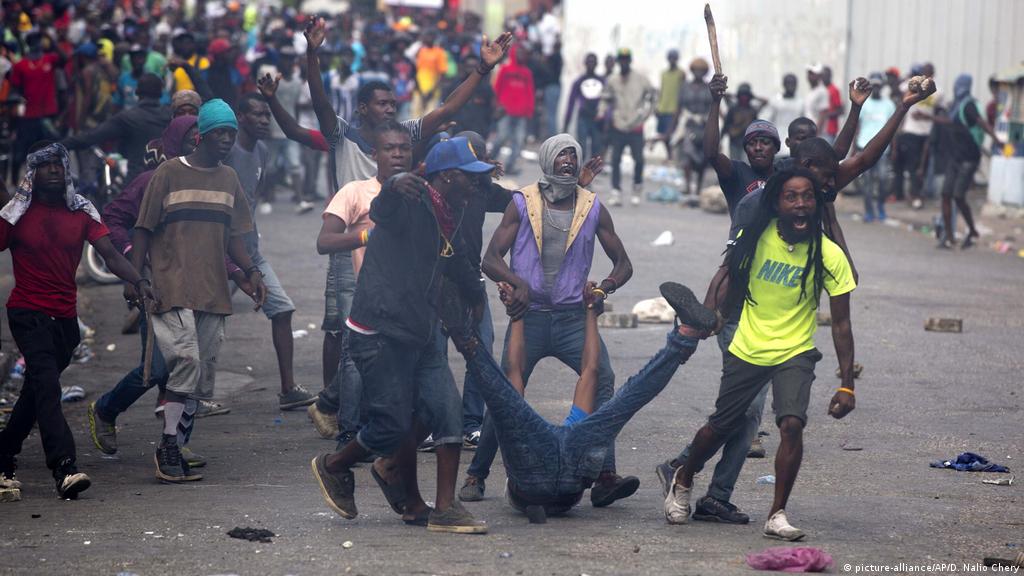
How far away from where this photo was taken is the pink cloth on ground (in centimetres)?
571

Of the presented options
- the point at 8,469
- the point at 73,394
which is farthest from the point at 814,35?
the point at 8,469

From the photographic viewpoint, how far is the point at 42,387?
7211 millimetres

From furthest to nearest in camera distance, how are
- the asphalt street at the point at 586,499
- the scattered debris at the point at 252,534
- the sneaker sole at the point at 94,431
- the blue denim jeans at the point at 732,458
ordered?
the sneaker sole at the point at 94,431 → the blue denim jeans at the point at 732,458 → the scattered debris at the point at 252,534 → the asphalt street at the point at 586,499

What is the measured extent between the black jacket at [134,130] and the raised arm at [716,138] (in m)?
4.84

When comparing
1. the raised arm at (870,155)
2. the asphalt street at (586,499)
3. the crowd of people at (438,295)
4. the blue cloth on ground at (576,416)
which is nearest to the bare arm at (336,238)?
the crowd of people at (438,295)

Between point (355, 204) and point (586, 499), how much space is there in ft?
6.27

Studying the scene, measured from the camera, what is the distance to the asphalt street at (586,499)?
5.89 metres

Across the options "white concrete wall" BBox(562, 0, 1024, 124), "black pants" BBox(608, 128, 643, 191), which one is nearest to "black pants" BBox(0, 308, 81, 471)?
"black pants" BBox(608, 128, 643, 191)

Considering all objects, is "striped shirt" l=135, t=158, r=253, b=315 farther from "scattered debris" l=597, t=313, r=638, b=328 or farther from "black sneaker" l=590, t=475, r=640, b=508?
"scattered debris" l=597, t=313, r=638, b=328

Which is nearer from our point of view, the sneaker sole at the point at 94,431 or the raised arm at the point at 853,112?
the raised arm at the point at 853,112

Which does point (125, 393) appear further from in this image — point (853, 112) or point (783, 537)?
point (853, 112)

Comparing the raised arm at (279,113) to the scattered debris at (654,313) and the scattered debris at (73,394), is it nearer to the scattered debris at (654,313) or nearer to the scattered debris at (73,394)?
the scattered debris at (73,394)

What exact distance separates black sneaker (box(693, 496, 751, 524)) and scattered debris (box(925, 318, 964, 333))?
636 centimetres

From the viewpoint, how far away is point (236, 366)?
11008 mm
